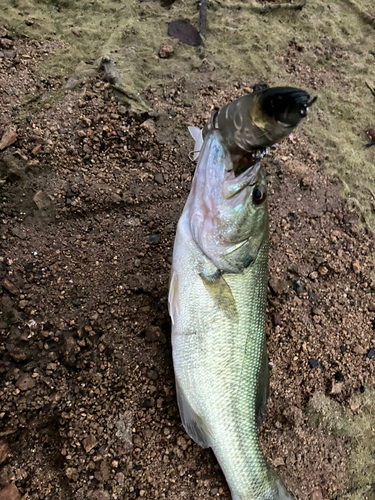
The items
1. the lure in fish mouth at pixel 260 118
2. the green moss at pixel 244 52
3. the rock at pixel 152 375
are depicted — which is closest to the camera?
the lure in fish mouth at pixel 260 118

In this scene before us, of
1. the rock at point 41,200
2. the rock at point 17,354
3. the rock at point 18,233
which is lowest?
the rock at point 17,354

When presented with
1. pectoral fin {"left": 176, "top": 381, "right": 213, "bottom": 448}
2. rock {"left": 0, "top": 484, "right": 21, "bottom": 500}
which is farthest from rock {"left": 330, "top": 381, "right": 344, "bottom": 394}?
rock {"left": 0, "top": 484, "right": 21, "bottom": 500}

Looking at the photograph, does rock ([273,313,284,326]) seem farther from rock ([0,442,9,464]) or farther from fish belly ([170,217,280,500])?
rock ([0,442,9,464])

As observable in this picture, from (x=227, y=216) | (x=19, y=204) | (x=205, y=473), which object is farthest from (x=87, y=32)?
(x=205, y=473)

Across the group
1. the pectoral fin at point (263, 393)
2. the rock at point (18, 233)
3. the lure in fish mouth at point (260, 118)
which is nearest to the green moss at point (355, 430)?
the pectoral fin at point (263, 393)

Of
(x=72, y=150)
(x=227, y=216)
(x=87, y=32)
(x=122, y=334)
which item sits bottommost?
(x=122, y=334)

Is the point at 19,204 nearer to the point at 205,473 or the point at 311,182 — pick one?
the point at 205,473

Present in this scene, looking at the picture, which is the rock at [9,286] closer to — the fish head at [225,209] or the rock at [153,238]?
the rock at [153,238]
